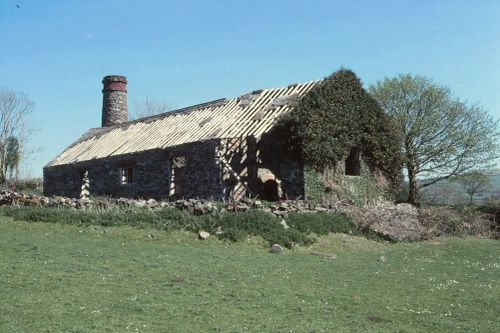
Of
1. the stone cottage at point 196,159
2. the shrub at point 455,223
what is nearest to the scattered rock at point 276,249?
the stone cottage at point 196,159

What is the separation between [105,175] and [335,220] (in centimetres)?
1630

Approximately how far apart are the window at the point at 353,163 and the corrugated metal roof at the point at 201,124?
414 centimetres

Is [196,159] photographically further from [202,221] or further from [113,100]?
[113,100]

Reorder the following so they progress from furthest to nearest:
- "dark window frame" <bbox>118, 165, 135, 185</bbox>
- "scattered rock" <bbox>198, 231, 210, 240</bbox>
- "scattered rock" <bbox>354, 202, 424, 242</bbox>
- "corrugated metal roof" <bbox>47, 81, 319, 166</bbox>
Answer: "dark window frame" <bbox>118, 165, 135, 185</bbox> < "corrugated metal roof" <bbox>47, 81, 319, 166</bbox> < "scattered rock" <bbox>354, 202, 424, 242</bbox> < "scattered rock" <bbox>198, 231, 210, 240</bbox>

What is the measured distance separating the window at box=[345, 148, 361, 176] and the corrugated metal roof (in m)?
4.14

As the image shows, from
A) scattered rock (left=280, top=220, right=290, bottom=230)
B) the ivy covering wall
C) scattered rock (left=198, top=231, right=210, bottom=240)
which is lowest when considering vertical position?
scattered rock (left=198, top=231, right=210, bottom=240)

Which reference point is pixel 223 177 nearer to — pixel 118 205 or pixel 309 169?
pixel 309 169

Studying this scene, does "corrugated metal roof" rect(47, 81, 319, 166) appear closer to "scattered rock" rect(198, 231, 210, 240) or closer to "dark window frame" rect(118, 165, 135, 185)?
"dark window frame" rect(118, 165, 135, 185)

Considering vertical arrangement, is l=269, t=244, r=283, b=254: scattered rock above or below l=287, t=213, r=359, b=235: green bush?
below

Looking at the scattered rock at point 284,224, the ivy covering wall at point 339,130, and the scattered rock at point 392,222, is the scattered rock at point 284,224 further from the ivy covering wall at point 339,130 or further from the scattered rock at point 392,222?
the ivy covering wall at point 339,130

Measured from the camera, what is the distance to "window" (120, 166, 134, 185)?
30.0m

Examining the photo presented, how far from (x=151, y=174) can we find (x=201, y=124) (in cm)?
381

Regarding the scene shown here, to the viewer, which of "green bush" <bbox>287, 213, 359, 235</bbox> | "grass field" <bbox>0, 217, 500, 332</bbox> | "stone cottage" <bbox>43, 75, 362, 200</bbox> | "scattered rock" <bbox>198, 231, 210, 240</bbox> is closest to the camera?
"grass field" <bbox>0, 217, 500, 332</bbox>

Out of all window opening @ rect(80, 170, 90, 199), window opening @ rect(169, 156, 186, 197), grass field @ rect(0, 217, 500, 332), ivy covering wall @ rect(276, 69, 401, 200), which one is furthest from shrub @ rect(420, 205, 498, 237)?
window opening @ rect(80, 170, 90, 199)
